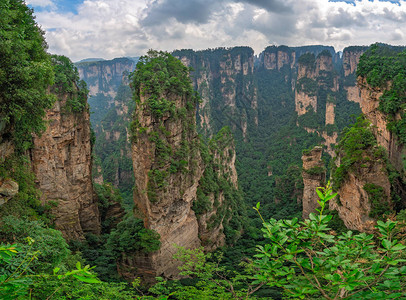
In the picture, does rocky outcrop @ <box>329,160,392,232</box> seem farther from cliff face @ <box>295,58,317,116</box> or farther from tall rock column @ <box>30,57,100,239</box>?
cliff face @ <box>295,58,317,116</box>

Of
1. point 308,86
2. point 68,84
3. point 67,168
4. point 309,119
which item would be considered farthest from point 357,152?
point 308,86

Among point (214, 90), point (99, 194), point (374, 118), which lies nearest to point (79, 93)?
point (99, 194)

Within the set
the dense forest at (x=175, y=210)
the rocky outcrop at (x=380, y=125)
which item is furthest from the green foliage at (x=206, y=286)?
the rocky outcrop at (x=380, y=125)

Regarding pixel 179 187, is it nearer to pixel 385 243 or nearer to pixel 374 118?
pixel 374 118

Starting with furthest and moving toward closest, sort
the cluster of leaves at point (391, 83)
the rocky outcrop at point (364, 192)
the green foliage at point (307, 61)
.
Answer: the green foliage at point (307, 61)
the cluster of leaves at point (391, 83)
the rocky outcrop at point (364, 192)

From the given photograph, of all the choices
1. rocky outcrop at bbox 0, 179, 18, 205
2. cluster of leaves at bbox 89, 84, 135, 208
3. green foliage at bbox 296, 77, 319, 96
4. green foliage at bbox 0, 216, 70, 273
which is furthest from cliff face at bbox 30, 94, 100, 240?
green foliage at bbox 296, 77, 319, 96

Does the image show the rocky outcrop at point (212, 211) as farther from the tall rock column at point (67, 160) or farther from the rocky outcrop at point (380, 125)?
the rocky outcrop at point (380, 125)

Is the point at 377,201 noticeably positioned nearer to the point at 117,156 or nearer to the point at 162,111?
the point at 162,111
